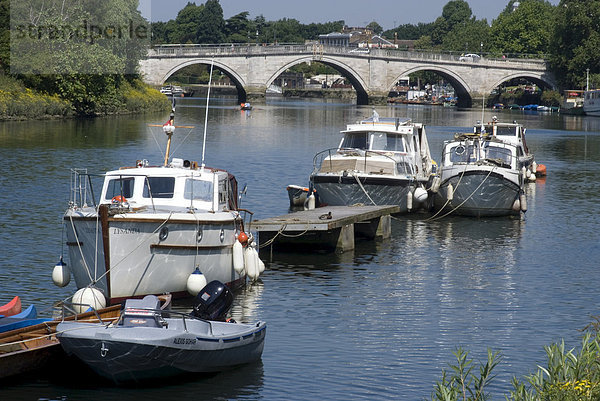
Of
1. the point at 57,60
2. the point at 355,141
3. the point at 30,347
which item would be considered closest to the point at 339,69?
the point at 57,60

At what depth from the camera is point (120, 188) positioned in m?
20.2

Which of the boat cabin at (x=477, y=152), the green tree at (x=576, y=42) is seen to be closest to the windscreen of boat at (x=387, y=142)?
the boat cabin at (x=477, y=152)

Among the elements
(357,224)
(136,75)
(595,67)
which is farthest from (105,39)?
(595,67)

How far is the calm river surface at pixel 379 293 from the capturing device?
51.7ft

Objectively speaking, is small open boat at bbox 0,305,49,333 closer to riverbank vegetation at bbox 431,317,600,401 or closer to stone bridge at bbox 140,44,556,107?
riverbank vegetation at bbox 431,317,600,401

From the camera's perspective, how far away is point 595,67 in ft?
401

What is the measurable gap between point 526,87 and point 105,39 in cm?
9981

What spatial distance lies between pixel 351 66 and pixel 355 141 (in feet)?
289

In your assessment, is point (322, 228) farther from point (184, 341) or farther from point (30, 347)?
point (30, 347)

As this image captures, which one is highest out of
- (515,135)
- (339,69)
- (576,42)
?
(576,42)

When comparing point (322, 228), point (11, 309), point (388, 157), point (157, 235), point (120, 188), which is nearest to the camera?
point (11, 309)

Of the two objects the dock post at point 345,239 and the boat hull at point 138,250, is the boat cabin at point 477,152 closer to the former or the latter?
the dock post at point 345,239

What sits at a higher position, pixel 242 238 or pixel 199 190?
pixel 199 190

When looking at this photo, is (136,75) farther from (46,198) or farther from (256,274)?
(256,274)
